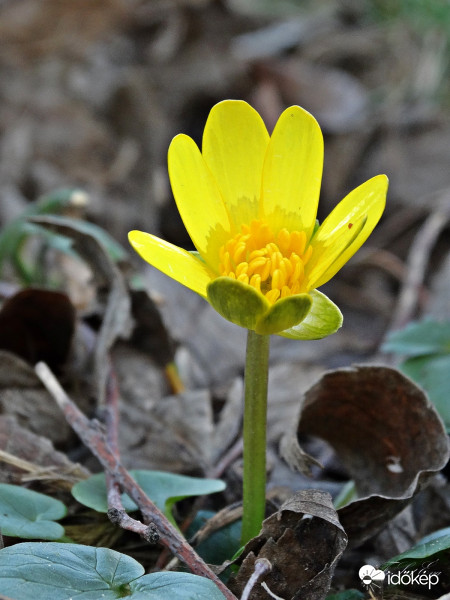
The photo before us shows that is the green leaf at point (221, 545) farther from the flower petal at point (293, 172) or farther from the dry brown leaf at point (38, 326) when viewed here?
the dry brown leaf at point (38, 326)

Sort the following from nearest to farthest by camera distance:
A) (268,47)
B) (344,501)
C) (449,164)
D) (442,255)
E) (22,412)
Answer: (344,501) < (22,412) < (442,255) < (449,164) < (268,47)

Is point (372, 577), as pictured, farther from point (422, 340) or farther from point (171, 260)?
point (422, 340)

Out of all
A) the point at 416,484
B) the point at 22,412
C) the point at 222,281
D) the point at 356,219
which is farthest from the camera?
the point at 22,412

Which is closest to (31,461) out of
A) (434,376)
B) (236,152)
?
(236,152)

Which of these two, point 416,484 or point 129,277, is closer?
point 416,484

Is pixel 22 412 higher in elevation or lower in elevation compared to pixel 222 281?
lower

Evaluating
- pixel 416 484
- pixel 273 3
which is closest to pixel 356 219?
Result: pixel 416 484

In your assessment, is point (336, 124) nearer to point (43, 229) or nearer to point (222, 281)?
point (43, 229)
